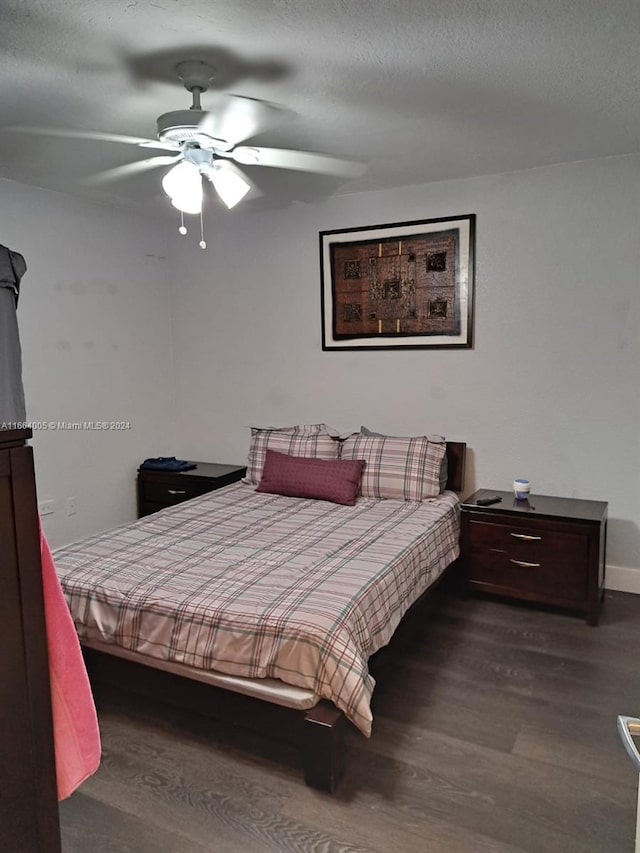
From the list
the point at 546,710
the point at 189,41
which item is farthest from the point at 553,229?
the point at 546,710

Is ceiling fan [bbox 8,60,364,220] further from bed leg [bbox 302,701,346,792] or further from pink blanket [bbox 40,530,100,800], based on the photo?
bed leg [bbox 302,701,346,792]

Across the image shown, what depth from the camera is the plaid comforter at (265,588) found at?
6.56 feet

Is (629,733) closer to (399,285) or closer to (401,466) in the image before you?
(401,466)

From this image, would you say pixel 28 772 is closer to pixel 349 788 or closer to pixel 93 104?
pixel 349 788

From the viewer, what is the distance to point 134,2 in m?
1.73

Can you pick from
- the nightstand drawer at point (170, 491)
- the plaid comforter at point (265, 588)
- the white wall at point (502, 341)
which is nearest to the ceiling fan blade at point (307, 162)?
the white wall at point (502, 341)

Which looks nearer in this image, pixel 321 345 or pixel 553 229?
pixel 553 229

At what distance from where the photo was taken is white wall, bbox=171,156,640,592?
3.36 m

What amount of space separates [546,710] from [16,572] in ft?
7.20

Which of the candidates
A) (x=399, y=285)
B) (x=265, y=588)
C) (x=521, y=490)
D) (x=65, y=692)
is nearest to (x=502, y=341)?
(x=399, y=285)

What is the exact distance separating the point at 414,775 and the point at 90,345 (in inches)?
130

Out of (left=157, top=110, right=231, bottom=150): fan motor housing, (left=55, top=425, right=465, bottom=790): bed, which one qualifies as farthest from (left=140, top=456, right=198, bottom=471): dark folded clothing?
(left=157, top=110, right=231, bottom=150): fan motor housing

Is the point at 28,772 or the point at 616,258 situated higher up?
the point at 616,258

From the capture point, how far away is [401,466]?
359 centimetres
